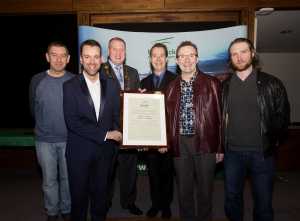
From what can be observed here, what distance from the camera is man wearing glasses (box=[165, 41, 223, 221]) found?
2707 millimetres

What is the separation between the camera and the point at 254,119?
2.61m

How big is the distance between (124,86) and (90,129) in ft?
2.58

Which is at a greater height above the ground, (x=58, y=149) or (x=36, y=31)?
(x=36, y=31)

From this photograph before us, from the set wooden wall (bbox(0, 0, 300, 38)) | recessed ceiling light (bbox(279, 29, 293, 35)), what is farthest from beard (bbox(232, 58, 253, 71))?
recessed ceiling light (bbox(279, 29, 293, 35))

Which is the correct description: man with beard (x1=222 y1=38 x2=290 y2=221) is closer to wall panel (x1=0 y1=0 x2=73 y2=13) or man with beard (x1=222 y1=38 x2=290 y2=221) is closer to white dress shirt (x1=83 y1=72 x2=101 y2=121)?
white dress shirt (x1=83 y1=72 x2=101 y2=121)

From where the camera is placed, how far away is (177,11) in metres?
4.59

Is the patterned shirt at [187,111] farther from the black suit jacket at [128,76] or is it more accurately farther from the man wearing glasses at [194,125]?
the black suit jacket at [128,76]

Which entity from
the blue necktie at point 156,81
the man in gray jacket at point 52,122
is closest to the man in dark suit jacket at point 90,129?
the man in gray jacket at point 52,122

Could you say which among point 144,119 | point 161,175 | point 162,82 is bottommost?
point 161,175

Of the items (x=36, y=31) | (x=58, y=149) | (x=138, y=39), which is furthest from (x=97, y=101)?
(x=36, y=31)

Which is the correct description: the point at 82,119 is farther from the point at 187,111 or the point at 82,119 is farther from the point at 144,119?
the point at 187,111

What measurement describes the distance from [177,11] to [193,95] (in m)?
2.25

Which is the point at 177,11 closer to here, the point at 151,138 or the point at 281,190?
the point at 151,138

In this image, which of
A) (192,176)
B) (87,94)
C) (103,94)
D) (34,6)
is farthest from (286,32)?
(87,94)
